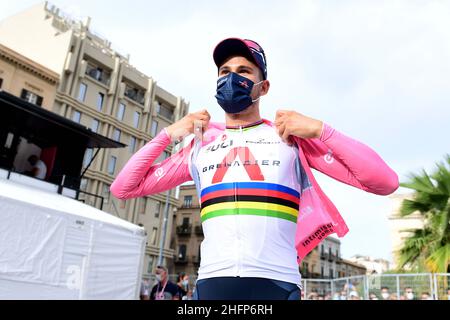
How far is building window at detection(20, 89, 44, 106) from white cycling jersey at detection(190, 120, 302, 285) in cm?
2529

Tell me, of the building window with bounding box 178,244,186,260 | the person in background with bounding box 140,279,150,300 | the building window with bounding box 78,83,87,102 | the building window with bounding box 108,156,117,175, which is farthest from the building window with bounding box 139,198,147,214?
the person in background with bounding box 140,279,150,300

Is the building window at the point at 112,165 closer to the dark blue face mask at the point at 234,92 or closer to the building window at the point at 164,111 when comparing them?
the building window at the point at 164,111

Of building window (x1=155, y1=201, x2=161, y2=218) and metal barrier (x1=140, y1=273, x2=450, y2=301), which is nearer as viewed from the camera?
metal barrier (x1=140, y1=273, x2=450, y2=301)

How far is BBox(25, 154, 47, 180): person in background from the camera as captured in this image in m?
13.3

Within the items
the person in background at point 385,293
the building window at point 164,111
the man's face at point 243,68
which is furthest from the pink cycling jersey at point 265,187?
the building window at point 164,111

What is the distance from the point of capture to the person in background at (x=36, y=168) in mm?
13301

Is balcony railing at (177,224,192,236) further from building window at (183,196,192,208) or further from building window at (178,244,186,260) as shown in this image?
building window at (183,196,192,208)

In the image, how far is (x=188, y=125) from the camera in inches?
76.9

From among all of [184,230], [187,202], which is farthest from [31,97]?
[187,202]

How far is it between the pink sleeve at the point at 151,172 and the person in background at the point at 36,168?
12386 millimetres

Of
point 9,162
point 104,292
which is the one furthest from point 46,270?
point 9,162

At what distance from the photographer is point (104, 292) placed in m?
9.80

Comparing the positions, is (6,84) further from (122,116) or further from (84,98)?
(122,116)
